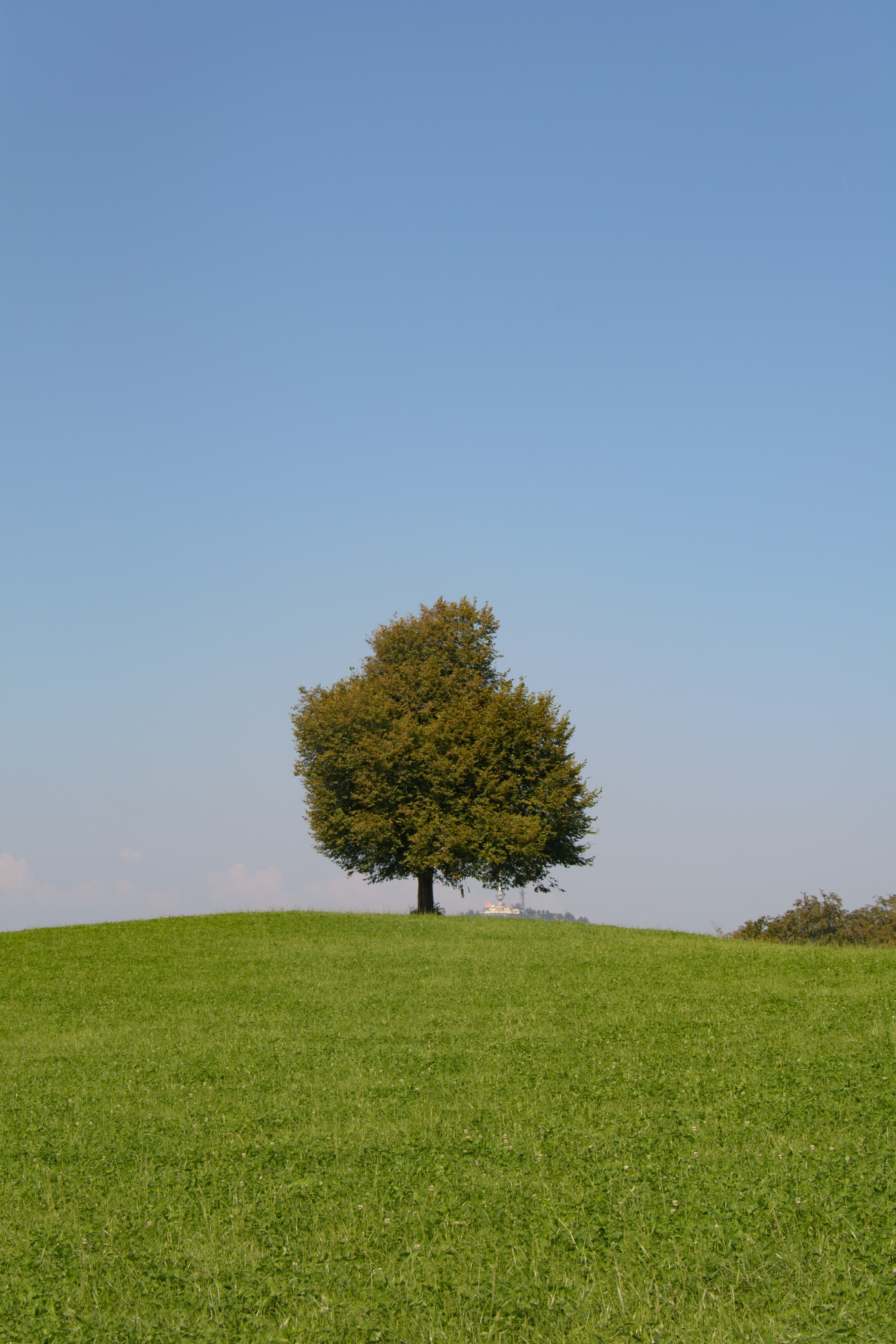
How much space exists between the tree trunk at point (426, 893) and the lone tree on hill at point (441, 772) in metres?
0.06

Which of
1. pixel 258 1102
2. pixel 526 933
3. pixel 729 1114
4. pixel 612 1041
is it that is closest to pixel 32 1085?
pixel 258 1102

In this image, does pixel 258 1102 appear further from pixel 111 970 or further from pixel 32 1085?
pixel 111 970

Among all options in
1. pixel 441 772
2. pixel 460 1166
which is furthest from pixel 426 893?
pixel 460 1166

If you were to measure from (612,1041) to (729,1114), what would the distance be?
4557 mm

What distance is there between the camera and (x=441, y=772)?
41.6m

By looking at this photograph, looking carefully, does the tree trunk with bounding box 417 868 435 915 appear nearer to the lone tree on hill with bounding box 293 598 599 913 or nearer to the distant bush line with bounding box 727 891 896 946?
the lone tree on hill with bounding box 293 598 599 913

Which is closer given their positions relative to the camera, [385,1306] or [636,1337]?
[636,1337]

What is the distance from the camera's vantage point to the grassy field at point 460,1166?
28.5ft

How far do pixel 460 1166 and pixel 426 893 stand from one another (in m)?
33.2

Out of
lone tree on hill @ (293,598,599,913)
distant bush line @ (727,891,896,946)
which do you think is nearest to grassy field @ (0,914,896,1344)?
lone tree on hill @ (293,598,599,913)

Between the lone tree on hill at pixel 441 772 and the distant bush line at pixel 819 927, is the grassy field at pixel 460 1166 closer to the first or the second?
the lone tree on hill at pixel 441 772

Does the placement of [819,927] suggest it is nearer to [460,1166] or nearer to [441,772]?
[441,772]

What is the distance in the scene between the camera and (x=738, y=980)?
24.2 meters

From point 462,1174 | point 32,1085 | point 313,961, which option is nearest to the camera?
point 462,1174
